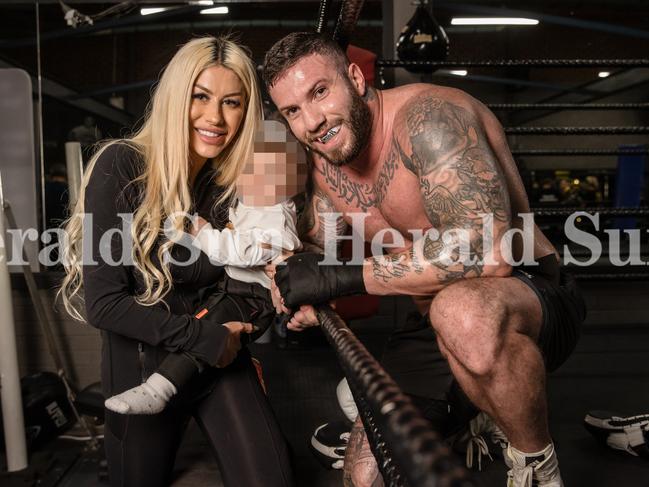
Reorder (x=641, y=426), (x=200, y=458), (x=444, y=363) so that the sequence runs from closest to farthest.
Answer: (x=444, y=363)
(x=641, y=426)
(x=200, y=458)

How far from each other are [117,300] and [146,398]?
0.29 m

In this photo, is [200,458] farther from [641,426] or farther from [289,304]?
[641,426]

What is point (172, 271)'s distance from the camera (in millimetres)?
1676

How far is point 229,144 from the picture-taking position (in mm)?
1826

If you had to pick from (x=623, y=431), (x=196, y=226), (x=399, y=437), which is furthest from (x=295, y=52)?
(x=623, y=431)

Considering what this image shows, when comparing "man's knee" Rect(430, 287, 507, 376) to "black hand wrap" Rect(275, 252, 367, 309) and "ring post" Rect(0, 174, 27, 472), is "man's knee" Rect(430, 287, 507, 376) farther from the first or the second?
"ring post" Rect(0, 174, 27, 472)

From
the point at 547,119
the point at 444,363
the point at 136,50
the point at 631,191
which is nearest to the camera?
the point at 444,363

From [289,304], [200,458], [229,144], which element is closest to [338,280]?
[289,304]

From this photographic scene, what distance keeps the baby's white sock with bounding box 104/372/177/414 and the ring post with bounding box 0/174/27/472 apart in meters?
1.06

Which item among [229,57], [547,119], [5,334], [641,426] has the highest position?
[547,119]

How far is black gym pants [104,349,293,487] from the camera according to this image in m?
1.67

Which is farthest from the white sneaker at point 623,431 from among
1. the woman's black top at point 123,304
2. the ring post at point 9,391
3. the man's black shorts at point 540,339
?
the ring post at point 9,391

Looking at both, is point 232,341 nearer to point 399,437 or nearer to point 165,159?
point 165,159

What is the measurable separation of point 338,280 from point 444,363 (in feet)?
1.97
